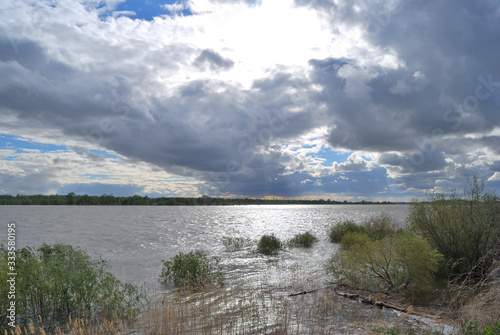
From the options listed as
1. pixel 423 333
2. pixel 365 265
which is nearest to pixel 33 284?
pixel 423 333

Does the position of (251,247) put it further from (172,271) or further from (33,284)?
(33,284)

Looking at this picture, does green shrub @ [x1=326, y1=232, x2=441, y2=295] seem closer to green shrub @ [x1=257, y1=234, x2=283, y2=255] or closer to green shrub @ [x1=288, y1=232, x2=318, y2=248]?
green shrub @ [x1=257, y1=234, x2=283, y2=255]

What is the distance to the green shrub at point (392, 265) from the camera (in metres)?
14.9

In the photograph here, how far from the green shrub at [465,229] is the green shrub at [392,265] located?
1807mm

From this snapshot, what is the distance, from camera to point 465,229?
55.5 feet

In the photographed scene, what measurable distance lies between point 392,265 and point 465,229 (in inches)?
193

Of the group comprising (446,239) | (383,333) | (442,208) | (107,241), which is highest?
(442,208)

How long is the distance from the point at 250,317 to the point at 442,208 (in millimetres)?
13816

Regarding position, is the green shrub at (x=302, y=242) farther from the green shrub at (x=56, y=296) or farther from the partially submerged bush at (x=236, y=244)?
the green shrub at (x=56, y=296)

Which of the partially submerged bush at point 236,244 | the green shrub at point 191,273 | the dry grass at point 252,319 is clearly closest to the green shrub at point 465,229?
the dry grass at point 252,319

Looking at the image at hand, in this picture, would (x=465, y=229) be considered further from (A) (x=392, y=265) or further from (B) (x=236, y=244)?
(B) (x=236, y=244)

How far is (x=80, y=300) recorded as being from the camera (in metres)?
12.9

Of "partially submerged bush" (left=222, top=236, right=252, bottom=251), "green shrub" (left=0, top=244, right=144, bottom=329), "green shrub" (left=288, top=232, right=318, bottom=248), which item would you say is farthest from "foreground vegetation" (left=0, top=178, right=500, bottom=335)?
"green shrub" (left=288, top=232, right=318, bottom=248)

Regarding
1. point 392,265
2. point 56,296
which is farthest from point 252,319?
point 392,265
